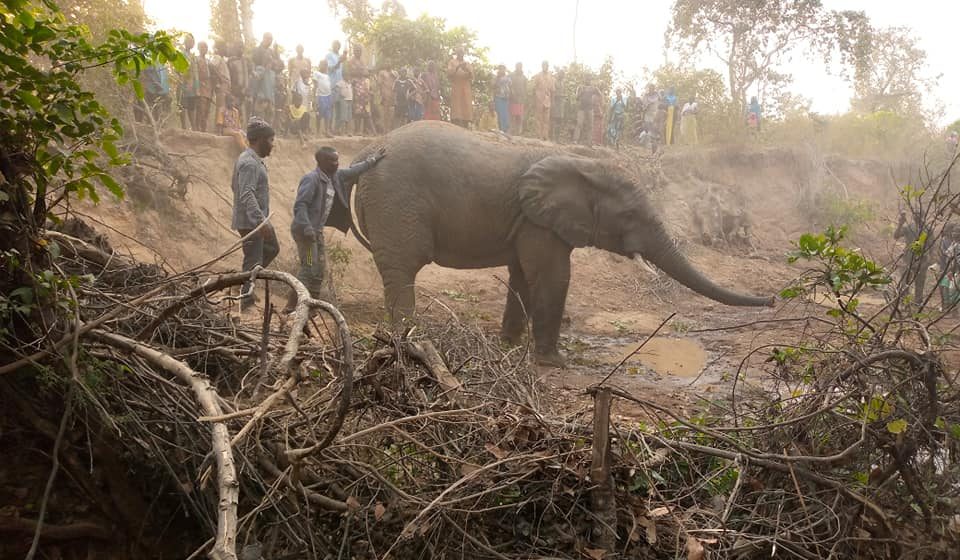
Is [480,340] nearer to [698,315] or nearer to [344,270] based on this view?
[344,270]

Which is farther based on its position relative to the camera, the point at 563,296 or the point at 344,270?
the point at 344,270

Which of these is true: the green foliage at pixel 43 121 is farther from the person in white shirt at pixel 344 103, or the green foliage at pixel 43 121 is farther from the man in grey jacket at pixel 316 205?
the person in white shirt at pixel 344 103

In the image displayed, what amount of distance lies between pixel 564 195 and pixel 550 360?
187cm

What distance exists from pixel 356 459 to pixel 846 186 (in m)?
21.3

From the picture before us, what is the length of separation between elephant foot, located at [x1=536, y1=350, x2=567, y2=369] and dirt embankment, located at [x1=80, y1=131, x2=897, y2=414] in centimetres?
14

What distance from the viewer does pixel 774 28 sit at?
22.4 metres

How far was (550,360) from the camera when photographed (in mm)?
7391

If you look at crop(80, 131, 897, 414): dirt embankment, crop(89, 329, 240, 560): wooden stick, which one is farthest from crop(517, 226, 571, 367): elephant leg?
crop(89, 329, 240, 560): wooden stick

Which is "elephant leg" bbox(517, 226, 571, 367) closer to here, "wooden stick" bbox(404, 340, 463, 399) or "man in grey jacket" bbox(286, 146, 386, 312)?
"man in grey jacket" bbox(286, 146, 386, 312)

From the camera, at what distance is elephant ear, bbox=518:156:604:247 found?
7.45 metres

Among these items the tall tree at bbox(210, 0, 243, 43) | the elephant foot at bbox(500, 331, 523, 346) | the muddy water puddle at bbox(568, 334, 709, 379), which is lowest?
the muddy water puddle at bbox(568, 334, 709, 379)

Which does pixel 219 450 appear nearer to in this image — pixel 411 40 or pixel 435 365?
pixel 435 365

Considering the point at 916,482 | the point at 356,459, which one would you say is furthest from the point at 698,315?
the point at 356,459

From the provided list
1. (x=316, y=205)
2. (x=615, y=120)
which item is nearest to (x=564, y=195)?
(x=316, y=205)
